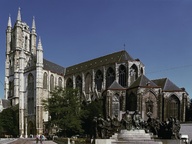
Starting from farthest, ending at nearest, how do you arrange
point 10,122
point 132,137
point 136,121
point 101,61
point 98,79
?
1. point 10,122
2. point 101,61
3. point 98,79
4. point 136,121
5. point 132,137

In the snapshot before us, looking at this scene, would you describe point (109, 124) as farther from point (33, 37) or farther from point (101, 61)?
point (33, 37)

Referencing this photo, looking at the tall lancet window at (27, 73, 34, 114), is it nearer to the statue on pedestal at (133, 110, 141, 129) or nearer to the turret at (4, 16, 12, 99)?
the turret at (4, 16, 12, 99)

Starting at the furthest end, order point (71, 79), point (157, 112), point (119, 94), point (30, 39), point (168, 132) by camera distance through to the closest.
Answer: point (30, 39), point (71, 79), point (119, 94), point (157, 112), point (168, 132)

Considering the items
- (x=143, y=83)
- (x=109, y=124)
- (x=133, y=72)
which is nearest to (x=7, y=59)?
(x=133, y=72)

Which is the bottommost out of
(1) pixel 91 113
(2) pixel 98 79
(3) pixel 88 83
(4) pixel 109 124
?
(1) pixel 91 113

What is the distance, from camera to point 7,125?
7781 cm

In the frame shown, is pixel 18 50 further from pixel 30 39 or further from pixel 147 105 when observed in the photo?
pixel 147 105

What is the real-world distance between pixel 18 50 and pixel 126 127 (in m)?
64.5

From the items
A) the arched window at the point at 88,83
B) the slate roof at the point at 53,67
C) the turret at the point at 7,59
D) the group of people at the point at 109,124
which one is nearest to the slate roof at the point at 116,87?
the arched window at the point at 88,83

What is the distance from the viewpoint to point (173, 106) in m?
58.1

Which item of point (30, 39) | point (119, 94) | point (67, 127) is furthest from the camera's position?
point (30, 39)

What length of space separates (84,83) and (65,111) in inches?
1041

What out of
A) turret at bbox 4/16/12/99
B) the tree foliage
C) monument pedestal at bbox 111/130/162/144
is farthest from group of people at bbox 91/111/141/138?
turret at bbox 4/16/12/99

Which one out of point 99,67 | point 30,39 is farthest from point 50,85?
point 30,39
